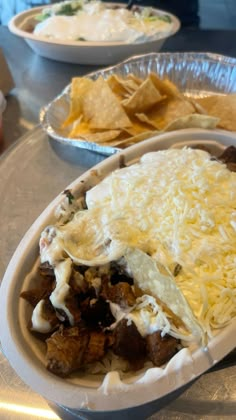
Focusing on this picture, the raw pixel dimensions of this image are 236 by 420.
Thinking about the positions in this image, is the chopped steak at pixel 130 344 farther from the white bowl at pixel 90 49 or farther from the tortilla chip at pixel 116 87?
the white bowl at pixel 90 49

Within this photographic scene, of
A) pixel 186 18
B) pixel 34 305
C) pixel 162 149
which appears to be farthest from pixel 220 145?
pixel 186 18

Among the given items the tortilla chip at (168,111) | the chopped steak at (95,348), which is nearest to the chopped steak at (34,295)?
the chopped steak at (95,348)

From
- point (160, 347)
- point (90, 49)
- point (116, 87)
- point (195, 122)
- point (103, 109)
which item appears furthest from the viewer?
point (90, 49)

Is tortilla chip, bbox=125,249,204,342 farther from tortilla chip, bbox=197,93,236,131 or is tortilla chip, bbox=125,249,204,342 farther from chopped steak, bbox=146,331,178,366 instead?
tortilla chip, bbox=197,93,236,131

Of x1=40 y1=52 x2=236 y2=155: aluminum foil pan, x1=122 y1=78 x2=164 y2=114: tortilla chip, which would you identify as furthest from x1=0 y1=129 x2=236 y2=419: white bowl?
x1=40 y1=52 x2=236 y2=155: aluminum foil pan

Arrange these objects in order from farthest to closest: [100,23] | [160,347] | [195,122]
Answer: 1. [100,23]
2. [195,122]
3. [160,347]

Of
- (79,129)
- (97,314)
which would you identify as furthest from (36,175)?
(97,314)

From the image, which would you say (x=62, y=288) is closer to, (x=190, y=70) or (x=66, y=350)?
(x=66, y=350)
